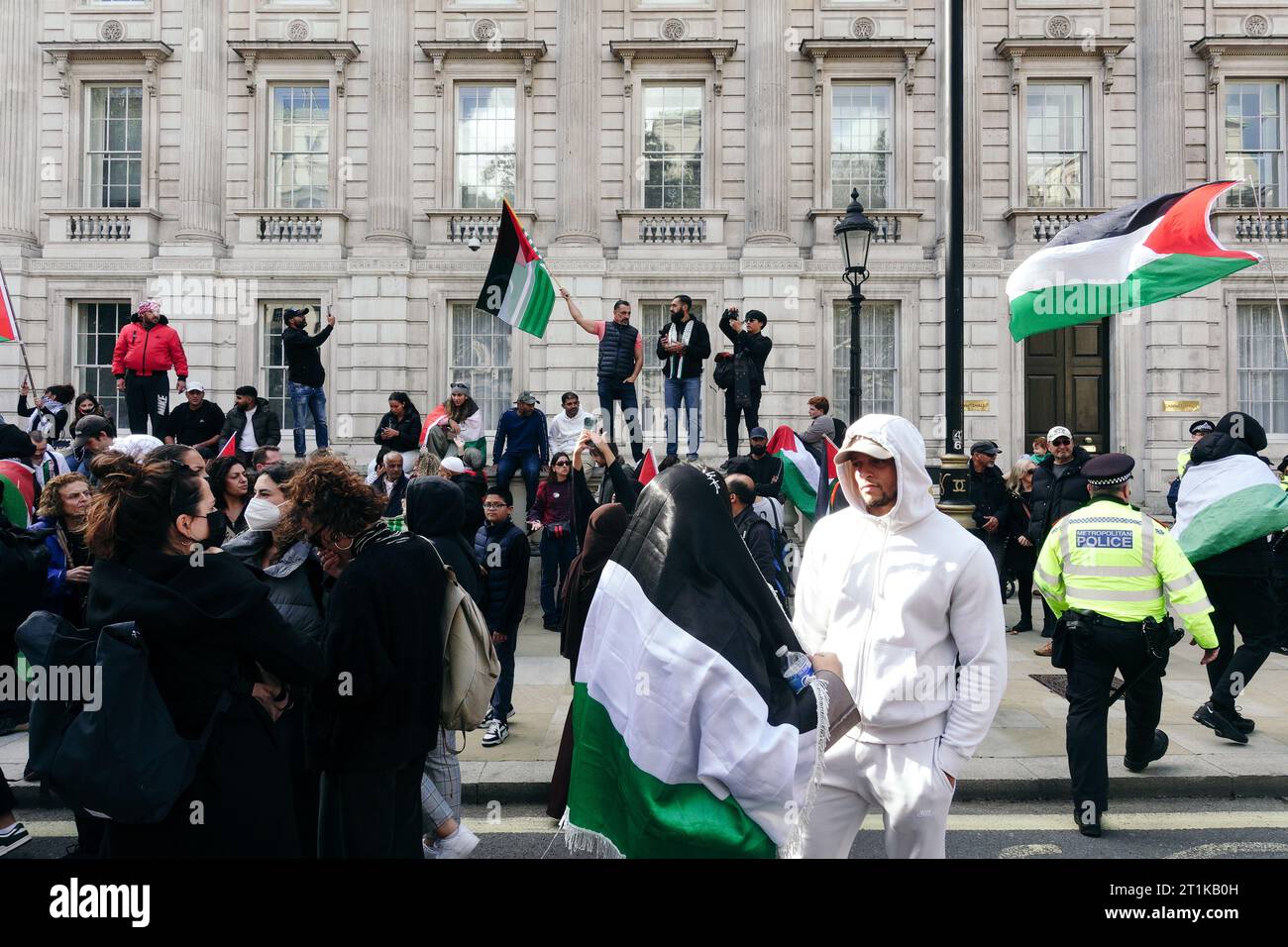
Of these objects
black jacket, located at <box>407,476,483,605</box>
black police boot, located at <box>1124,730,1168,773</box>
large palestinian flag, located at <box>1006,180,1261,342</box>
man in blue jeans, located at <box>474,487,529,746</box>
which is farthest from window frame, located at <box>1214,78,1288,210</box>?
black jacket, located at <box>407,476,483,605</box>

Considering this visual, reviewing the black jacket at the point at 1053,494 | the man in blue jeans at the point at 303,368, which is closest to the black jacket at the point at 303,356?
the man in blue jeans at the point at 303,368

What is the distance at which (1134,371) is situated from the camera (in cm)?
1830

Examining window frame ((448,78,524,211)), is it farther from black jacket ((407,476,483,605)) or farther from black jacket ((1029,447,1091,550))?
black jacket ((407,476,483,605))

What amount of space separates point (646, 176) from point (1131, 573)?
1535 cm

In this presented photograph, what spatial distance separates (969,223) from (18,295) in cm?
1955

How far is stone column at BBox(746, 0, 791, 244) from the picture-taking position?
18.1 meters

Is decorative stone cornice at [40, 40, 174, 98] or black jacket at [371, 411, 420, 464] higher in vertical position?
decorative stone cornice at [40, 40, 174, 98]

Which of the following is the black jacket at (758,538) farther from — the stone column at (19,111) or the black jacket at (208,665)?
the stone column at (19,111)

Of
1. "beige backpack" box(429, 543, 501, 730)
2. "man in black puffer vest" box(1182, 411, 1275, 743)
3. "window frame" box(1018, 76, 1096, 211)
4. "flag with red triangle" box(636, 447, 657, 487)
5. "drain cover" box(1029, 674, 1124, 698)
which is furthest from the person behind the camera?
"window frame" box(1018, 76, 1096, 211)

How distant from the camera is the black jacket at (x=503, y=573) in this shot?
695 centimetres

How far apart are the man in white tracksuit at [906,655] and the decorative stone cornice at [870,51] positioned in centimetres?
1704

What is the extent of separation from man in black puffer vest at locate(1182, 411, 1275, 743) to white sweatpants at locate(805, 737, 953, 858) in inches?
192
